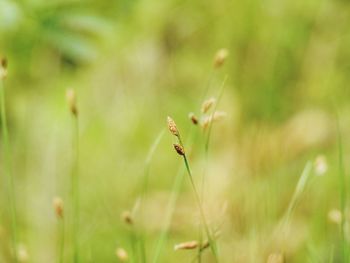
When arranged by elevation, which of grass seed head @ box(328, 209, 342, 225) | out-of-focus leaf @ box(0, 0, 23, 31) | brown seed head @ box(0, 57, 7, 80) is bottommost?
grass seed head @ box(328, 209, 342, 225)

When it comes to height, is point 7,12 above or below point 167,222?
above

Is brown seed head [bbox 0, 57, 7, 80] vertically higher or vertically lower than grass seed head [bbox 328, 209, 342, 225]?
higher

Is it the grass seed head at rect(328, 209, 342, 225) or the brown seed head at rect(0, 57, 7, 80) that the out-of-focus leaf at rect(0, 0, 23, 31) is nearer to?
the brown seed head at rect(0, 57, 7, 80)

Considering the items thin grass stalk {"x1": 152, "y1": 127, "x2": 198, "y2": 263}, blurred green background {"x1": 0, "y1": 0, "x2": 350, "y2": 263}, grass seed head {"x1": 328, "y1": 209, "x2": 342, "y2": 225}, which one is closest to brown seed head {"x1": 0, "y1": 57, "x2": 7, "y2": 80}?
thin grass stalk {"x1": 152, "y1": 127, "x2": 198, "y2": 263}

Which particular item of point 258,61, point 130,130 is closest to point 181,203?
point 130,130

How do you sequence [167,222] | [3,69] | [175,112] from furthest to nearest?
[175,112], [167,222], [3,69]

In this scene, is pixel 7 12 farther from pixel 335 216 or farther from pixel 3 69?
pixel 335 216

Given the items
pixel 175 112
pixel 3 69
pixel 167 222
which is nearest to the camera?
pixel 3 69

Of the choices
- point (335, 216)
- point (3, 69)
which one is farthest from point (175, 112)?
point (3, 69)

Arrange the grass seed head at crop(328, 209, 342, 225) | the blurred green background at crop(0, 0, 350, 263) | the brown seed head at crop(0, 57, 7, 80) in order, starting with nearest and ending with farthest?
1. the brown seed head at crop(0, 57, 7, 80)
2. the grass seed head at crop(328, 209, 342, 225)
3. the blurred green background at crop(0, 0, 350, 263)

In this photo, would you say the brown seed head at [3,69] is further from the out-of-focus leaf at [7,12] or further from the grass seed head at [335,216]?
the grass seed head at [335,216]
